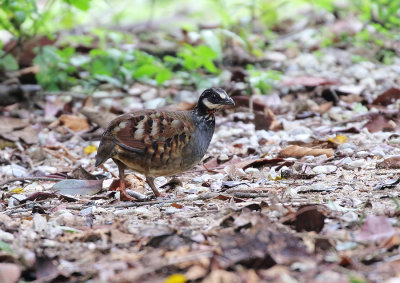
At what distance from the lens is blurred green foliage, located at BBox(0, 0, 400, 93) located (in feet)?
23.3

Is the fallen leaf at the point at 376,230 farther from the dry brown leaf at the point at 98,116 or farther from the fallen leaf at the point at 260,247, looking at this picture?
the dry brown leaf at the point at 98,116

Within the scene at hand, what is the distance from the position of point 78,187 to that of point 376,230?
7.75ft

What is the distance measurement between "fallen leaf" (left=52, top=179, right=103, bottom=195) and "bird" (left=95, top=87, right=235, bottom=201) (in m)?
0.20

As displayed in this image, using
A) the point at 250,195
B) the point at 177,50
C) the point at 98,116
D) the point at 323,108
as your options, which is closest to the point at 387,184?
the point at 250,195

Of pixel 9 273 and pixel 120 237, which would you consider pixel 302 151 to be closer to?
pixel 120 237

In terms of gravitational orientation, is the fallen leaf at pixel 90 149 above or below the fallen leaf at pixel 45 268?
below

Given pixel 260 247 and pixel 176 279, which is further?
pixel 260 247

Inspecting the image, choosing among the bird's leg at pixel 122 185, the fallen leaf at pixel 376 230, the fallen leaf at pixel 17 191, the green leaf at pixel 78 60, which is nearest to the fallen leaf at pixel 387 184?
the fallen leaf at pixel 376 230

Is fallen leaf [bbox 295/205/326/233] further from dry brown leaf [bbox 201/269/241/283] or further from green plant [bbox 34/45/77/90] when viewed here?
green plant [bbox 34/45/77/90]

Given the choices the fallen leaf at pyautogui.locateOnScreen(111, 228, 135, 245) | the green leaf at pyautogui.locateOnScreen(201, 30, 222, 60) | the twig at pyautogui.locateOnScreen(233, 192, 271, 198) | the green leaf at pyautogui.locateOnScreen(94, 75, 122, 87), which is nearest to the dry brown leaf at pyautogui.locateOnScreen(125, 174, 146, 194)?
the twig at pyautogui.locateOnScreen(233, 192, 271, 198)

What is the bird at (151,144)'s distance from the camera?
170 inches

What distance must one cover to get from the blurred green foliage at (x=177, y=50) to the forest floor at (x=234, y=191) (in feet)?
0.80

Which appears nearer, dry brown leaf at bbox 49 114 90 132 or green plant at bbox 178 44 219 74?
dry brown leaf at bbox 49 114 90 132

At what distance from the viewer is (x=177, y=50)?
898 cm
